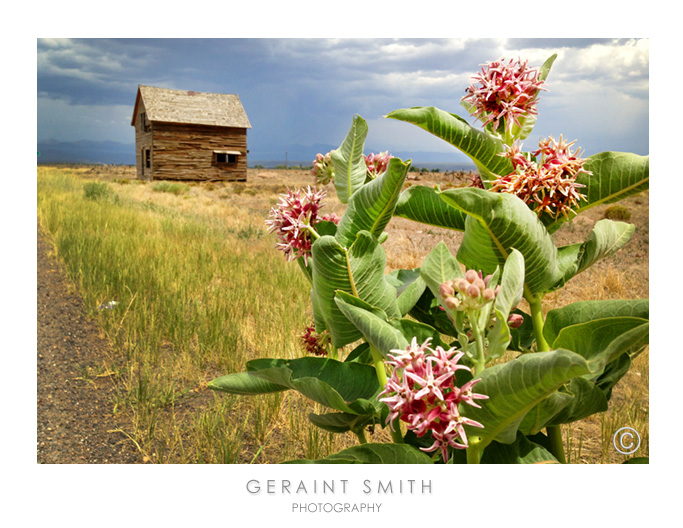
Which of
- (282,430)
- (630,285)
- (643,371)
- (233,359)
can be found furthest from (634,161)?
(630,285)

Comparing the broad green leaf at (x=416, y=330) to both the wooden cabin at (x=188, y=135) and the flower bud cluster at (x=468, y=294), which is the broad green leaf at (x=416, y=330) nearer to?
the flower bud cluster at (x=468, y=294)

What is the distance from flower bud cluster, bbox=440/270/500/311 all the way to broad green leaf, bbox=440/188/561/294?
105 millimetres

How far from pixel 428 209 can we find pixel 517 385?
0.40 metres

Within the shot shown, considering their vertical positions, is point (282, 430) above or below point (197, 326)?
below

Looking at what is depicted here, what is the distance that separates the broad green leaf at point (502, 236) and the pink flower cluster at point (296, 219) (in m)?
0.26

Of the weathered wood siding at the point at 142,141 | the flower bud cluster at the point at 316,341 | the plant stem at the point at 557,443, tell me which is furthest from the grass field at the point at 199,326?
the weathered wood siding at the point at 142,141

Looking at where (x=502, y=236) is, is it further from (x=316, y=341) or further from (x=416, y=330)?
(x=316, y=341)

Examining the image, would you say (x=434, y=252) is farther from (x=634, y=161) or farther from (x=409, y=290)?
(x=634, y=161)

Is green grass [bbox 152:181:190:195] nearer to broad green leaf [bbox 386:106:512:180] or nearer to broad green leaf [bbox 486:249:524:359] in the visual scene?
broad green leaf [bbox 386:106:512:180]

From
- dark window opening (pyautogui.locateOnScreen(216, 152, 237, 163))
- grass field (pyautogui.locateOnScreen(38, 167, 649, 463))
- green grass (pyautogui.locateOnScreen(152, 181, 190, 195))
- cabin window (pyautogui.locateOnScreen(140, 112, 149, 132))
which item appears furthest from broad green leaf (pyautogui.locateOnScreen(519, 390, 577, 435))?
dark window opening (pyautogui.locateOnScreen(216, 152, 237, 163))

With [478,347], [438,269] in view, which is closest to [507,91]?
[438,269]

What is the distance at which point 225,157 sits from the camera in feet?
48.7

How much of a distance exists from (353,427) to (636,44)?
1024 mm

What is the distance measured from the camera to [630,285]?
11.2 ft
